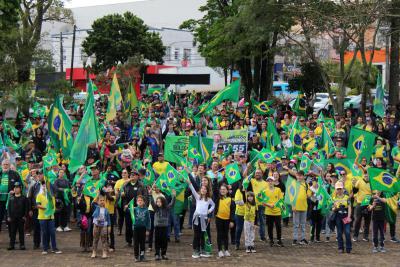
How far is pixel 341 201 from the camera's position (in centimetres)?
1475

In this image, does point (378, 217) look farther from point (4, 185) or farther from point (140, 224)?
point (4, 185)

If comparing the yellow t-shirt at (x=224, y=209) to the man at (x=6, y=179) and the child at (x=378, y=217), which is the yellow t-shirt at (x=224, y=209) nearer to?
the child at (x=378, y=217)

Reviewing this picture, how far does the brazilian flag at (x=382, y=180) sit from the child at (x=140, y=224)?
4467 millimetres

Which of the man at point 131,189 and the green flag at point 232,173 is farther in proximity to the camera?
the green flag at point 232,173

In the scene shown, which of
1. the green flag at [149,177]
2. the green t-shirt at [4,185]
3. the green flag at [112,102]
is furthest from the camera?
the green flag at [112,102]

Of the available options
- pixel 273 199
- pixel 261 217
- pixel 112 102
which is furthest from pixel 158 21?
pixel 273 199

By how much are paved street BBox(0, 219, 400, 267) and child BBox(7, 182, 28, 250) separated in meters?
0.29

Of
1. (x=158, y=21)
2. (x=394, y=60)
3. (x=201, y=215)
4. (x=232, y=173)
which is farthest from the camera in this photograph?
(x=158, y=21)

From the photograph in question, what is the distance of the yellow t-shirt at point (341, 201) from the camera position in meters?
14.7

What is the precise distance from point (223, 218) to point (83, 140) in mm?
3975

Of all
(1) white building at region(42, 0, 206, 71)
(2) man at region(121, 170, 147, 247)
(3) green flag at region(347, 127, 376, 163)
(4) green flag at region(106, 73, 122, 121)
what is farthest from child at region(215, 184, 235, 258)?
(1) white building at region(42, 0, 206, 71)

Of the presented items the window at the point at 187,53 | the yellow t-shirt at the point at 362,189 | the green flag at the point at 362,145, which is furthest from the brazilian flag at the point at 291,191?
the window at the point at 187,53

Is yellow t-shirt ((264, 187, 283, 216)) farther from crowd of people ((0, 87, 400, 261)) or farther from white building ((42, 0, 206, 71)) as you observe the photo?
white building ((42, 0, 206, 71))

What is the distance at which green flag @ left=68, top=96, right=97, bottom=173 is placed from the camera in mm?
16469
